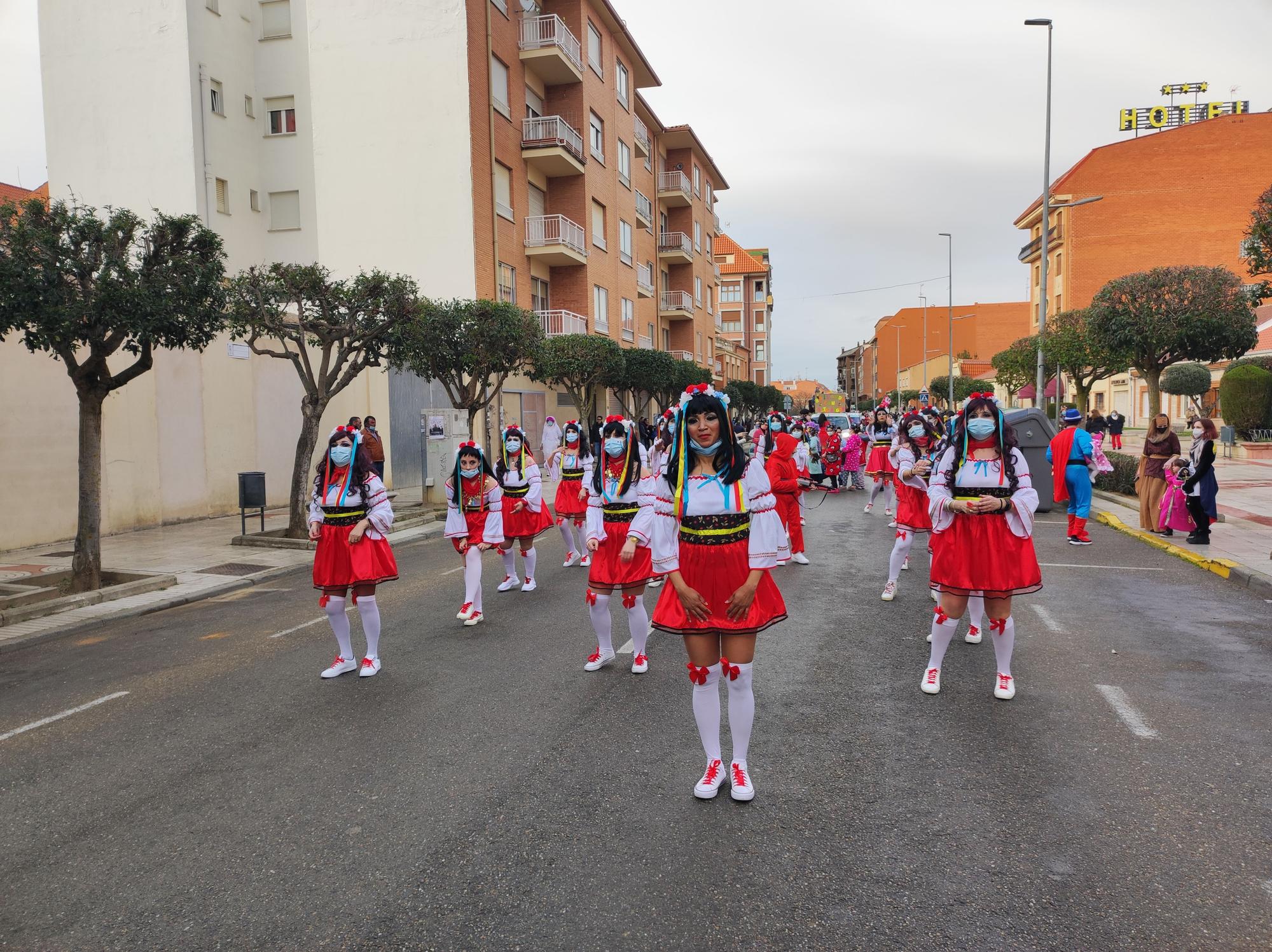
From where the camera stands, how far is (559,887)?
3438 millimetres

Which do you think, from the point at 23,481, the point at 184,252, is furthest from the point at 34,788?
the point at 23,481

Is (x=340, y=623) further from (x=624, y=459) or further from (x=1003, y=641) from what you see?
(x=1003, y=641)

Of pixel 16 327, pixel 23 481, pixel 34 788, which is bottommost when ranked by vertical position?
pixel 34 788

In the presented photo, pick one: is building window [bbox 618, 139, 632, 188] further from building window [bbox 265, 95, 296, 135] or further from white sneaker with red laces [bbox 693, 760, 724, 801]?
white sneaker with red laces [bbox 693, 760, 724, 801]

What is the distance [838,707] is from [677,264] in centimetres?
4444

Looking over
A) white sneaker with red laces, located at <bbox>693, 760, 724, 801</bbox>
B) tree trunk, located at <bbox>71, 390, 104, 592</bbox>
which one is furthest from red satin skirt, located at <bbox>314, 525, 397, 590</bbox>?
tree trunk, located at <bbox>71, 390, 104, 592</bbox>

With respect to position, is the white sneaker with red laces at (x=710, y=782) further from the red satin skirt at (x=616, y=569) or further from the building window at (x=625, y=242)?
the building window at (x=625, y=242)

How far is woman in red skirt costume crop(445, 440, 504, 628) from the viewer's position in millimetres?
8227

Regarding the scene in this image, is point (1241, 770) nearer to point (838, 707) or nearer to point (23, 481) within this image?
point (838, 707)

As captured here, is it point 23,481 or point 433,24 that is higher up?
point 433,24

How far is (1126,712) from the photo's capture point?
534 cm

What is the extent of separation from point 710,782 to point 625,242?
115 feet

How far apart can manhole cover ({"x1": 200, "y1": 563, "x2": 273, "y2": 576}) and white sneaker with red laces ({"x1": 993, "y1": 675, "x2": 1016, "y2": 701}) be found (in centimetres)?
975

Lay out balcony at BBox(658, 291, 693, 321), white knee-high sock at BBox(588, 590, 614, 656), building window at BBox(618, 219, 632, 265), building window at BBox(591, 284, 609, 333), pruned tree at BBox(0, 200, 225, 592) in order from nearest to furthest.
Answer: white knee-high sock at BBox(588, 590, 614, 656) → pruned tree at BBox(0, 200, 225, 592) → building window at BBox(591, 284, 609, 333) → building window at BBox(618, 219, 632, 265) → balcony at BBox(658, 291, 693, 321)
